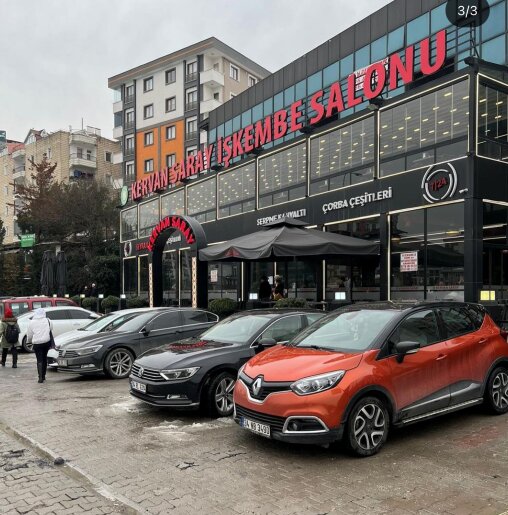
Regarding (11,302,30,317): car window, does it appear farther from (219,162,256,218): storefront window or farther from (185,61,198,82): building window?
(185,61,198,82): building window

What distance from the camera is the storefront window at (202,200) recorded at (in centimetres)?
2706

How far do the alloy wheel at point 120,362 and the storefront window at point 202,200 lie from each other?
A: 1649cm

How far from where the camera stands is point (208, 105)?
4525cm

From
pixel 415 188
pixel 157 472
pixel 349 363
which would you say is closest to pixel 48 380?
pixel 157 472

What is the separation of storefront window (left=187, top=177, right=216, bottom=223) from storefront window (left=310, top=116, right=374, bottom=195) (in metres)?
8.29

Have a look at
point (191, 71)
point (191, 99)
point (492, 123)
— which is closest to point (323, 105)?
point (492, 123)

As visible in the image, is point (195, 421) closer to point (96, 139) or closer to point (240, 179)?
point (240, 179)

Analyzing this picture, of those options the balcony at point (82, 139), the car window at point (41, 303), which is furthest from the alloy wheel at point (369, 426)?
Result: the balcony at point (82, 139)

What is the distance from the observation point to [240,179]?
24.7 m

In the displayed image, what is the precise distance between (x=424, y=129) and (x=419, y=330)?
10.6 m

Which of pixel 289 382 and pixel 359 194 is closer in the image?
pixel 289 382

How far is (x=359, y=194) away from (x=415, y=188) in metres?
2.40

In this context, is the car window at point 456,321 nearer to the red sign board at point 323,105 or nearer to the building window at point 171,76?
the red sign board at point 323,105

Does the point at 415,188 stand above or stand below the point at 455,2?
below
